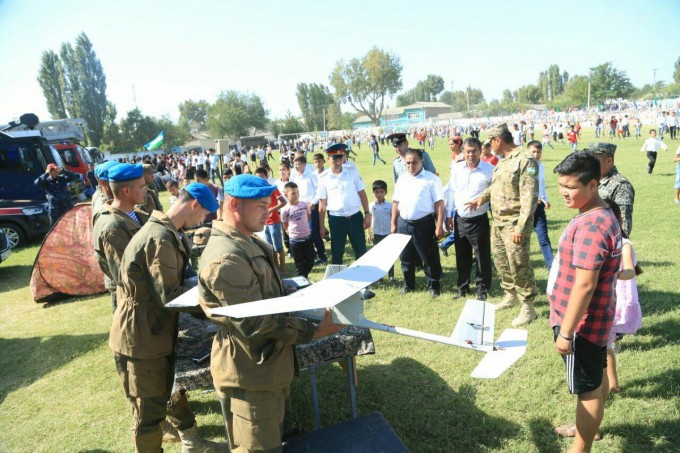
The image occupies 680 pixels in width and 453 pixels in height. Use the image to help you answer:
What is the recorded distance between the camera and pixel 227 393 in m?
2.21

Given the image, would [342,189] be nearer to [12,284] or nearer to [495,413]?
[495,413]

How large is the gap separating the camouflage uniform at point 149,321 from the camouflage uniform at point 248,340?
1.92 ft

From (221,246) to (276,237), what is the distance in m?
4.99

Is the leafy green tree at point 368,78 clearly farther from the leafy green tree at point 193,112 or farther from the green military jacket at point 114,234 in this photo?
the green military jacket at point 114,234

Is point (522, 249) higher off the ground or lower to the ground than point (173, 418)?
higher

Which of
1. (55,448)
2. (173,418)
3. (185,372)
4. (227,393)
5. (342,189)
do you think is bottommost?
(55,448)

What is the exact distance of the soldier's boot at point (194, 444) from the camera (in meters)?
3.14

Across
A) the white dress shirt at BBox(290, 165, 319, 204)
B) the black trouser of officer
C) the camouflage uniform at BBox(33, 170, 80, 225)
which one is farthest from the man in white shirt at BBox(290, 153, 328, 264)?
the camouflage uniform at BBox(33, 170, 80, 225)

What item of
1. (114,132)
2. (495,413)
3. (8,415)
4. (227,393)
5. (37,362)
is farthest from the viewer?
(114,132)

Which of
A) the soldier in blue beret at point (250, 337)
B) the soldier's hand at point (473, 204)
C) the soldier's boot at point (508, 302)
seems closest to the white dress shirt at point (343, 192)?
the soldier's hand at point (473, 204)

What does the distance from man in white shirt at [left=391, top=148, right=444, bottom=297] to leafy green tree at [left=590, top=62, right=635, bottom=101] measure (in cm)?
8989

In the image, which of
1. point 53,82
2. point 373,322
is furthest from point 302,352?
point 53,82

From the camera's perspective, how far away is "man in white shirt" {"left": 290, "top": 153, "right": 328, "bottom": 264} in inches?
312

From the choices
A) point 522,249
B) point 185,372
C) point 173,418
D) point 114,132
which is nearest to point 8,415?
point 173,418
